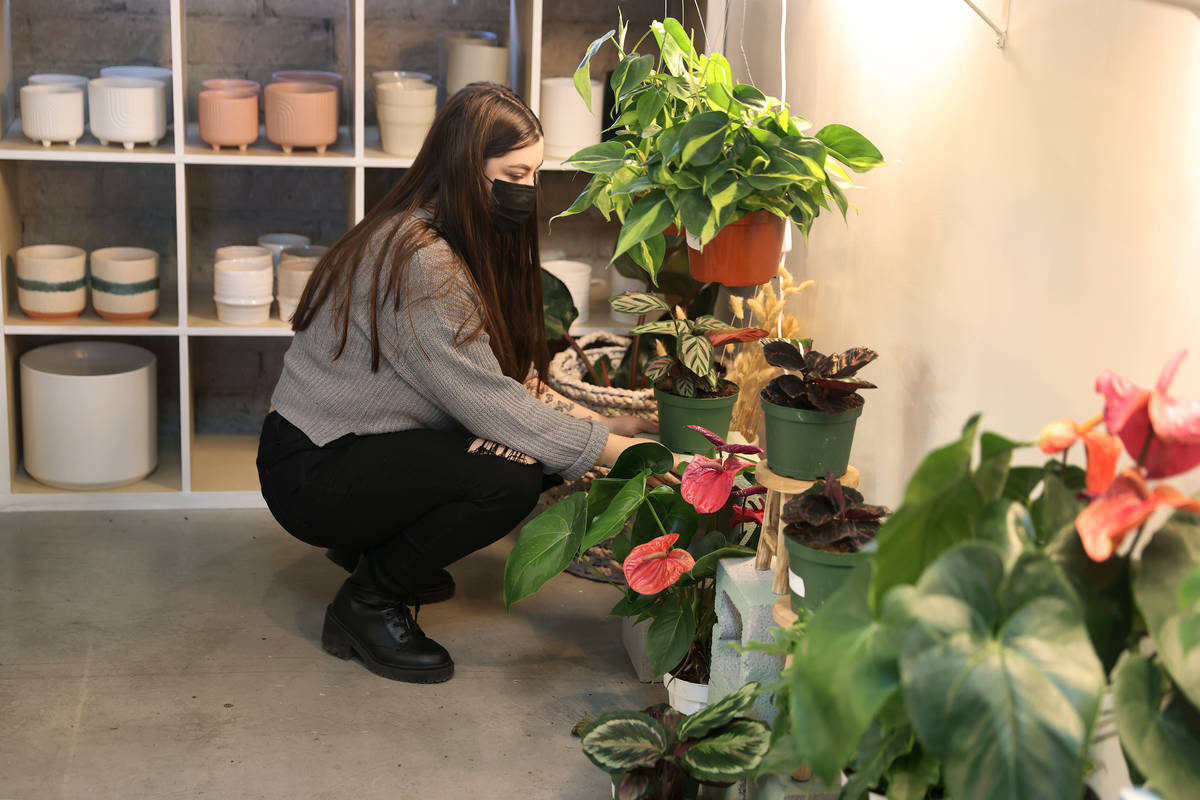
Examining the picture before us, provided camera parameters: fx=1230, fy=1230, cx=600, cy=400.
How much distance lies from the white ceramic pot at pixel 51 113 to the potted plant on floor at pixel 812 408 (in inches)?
72.4

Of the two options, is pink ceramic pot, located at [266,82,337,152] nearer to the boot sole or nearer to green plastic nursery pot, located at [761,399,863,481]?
the boot sole

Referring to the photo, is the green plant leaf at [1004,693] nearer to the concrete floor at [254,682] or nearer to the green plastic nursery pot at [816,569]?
the green plastic nursery pot at [816,569]

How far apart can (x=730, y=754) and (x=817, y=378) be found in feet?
1.71

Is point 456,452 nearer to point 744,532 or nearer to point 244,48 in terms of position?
point 744,532

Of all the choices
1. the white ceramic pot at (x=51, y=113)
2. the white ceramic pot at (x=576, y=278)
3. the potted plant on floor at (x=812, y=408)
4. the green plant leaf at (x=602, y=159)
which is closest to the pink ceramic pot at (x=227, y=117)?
the white ceramic pot at (x=51, y=113)

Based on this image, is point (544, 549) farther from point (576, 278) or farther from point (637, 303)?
point (576, 278)

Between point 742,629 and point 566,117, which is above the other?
point 566,117

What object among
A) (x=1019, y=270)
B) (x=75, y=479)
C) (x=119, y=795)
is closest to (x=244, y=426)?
(x=75, y=479)

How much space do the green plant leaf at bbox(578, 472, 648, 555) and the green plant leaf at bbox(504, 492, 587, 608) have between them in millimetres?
41

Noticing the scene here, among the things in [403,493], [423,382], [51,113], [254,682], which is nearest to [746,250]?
[423,382]

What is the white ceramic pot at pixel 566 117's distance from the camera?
288cm

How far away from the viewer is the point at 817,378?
1713mm

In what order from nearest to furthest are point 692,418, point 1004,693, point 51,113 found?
point 1004,693 < point 692,418 < point 51,113

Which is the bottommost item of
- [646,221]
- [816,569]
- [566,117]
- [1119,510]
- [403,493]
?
[403,493]
